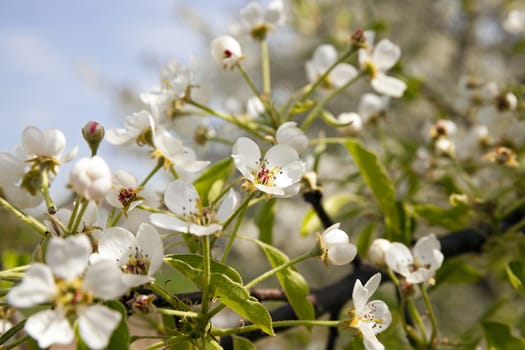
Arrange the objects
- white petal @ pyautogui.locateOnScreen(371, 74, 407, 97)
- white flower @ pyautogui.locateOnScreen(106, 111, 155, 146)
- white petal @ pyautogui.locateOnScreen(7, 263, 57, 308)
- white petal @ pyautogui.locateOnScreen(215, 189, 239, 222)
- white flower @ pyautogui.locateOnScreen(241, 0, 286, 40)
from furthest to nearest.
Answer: white flower @ pyautogui.locateOnScreen(241, 0, 286, 40)
white petal @ pyautogui.locateOnScreen(371, 74, 407, 97)
white flower @ pyautogui.locateOnScreen(106, 111, 155, 146)
white petal @ pyautogui.locateOnScreen(215, 189, 239, 222)
white petal @ pyautogui.locateOnScreen(7, 263, 57, 308)

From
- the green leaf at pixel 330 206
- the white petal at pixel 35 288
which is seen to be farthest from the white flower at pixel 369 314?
the green leaf at pixel 330 206

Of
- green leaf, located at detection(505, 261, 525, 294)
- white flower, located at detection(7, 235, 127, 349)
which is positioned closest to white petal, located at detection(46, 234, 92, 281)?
white flower, located at detection(7, 235, 127, 349)

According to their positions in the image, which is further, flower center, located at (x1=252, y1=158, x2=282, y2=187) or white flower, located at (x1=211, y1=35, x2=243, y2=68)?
white flower, located at (x1=211, y1=35, x2=243, y2=68)

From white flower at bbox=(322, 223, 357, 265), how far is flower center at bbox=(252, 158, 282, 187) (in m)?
0.10

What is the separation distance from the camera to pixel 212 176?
2.91 ft

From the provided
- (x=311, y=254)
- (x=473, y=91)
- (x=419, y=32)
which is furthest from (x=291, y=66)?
(x=311, y=254)

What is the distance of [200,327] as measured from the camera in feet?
2.06

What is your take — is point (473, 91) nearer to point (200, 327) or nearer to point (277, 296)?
point (277, 296)

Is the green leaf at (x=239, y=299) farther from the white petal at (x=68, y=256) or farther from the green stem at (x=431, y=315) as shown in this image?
the green stem at (x=431, y=315)

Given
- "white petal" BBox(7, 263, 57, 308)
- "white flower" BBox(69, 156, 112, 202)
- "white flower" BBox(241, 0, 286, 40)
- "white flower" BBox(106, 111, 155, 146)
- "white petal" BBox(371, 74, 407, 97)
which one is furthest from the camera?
"white flower" BBox(241, 0, 286, 40)

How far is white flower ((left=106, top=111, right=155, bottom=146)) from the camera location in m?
0.78

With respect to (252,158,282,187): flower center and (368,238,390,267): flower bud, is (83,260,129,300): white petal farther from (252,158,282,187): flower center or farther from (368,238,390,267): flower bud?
(368,238,390,267): flower bud

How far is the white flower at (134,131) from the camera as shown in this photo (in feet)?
2.55

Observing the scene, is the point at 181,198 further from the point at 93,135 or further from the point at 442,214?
the point at 442,214
